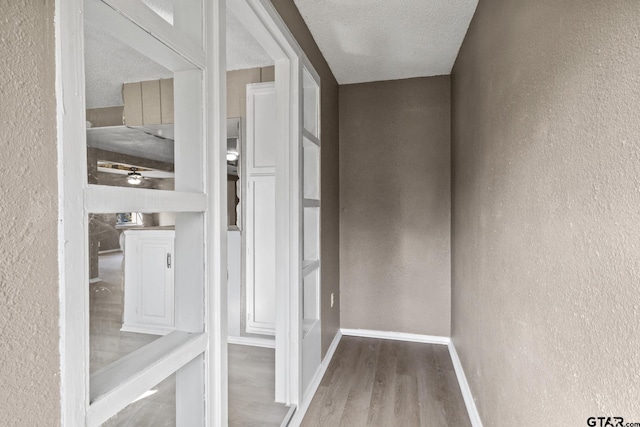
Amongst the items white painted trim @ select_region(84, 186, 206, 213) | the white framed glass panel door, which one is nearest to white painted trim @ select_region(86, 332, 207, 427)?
white painted trim @ select_region(84, 186, 206, 213)

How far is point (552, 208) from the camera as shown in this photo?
100 cm

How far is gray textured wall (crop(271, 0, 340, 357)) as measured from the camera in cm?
262

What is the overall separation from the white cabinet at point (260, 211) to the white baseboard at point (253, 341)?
8cm

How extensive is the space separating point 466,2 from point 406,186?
1.53m

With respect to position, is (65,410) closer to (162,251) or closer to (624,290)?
(162,251)

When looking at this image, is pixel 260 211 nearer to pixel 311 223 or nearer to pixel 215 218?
pixel 311 223

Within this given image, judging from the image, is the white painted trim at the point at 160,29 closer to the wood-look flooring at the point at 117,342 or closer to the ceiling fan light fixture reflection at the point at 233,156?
the wood-look flooring at the point at 117,342

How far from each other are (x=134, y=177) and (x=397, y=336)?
2.91 metres

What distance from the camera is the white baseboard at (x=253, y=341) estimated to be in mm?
2922

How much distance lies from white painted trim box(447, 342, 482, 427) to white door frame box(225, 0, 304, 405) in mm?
1020

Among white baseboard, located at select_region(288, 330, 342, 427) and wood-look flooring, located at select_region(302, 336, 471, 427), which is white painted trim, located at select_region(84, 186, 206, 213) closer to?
white baseboard, located at select_region(288, 330, 342, 427)

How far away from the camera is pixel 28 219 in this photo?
1.81 feet

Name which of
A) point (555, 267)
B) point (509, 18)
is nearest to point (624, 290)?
point (555, 267)

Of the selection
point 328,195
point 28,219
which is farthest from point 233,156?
point 28,219
